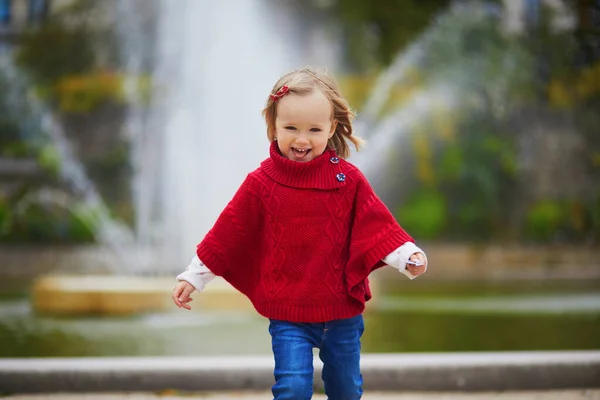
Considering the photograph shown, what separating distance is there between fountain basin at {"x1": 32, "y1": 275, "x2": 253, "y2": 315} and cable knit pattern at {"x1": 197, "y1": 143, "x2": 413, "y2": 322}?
3969 millimetres

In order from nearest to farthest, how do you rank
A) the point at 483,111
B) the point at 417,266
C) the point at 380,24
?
the point at 417,266, the point at 483,111, the point at 380,24

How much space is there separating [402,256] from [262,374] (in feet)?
3.71

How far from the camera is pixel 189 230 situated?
404 inches

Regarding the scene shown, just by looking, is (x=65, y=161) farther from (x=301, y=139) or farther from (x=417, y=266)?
(x=417, y=266)

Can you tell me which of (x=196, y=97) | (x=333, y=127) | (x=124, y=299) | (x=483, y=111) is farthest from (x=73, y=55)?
(x=333, y=127)

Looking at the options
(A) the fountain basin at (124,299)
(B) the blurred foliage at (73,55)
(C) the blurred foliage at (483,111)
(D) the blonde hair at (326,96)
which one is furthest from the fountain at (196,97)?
(D) the blonde hair at (326,96)

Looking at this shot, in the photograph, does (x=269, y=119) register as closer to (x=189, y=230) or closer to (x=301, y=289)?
(x=301, y=289)

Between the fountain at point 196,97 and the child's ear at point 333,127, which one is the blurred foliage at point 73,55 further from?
the child's ear at point 333,127

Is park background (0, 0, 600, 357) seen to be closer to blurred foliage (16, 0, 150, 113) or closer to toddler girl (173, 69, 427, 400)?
blurred foliage (16, 0, 150, 113)

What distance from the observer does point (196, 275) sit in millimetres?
2330

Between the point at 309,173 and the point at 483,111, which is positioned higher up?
the point at 309,173

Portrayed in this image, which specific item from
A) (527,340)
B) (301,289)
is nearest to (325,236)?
(301,289)

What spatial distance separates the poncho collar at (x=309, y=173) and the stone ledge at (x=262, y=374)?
1.10 m

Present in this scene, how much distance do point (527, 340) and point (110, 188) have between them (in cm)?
991
